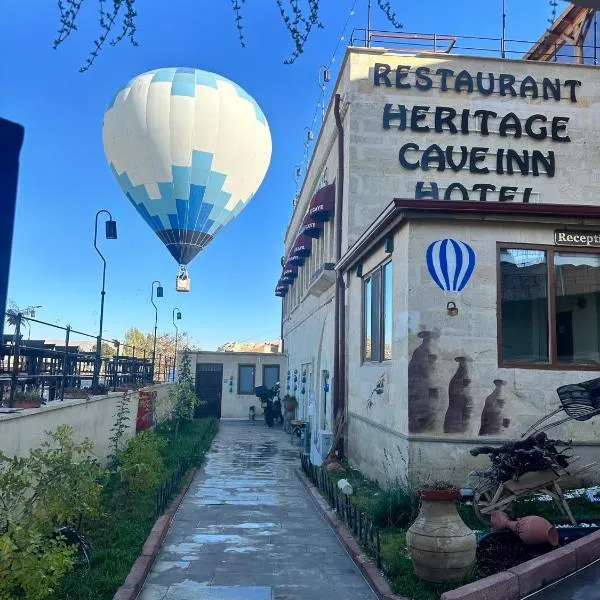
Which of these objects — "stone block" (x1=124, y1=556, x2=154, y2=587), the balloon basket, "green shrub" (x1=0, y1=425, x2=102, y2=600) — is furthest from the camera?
the balloon basket

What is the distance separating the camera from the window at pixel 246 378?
3219cm

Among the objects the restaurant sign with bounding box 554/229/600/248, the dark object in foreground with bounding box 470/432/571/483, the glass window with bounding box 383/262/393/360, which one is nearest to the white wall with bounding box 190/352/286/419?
the glass window with bounding box 383/262/393/360

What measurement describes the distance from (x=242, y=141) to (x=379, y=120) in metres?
7.17

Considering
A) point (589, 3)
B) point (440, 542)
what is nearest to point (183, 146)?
point (440, 542)

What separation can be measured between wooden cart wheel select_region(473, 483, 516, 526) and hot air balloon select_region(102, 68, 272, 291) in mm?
16321

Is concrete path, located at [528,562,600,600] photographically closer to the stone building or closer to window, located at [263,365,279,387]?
the stone building

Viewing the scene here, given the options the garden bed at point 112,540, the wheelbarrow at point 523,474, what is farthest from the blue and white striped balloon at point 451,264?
the garden bed at point 112,540

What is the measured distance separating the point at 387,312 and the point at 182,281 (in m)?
15.7

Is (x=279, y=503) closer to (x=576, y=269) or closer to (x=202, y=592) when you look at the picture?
(x=202, y=592)

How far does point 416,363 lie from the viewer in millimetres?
8898

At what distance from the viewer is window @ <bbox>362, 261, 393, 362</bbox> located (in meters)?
10.5

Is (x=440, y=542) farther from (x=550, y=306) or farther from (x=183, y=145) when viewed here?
(x=183, y=145)

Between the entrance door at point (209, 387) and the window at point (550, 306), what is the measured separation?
24388mm

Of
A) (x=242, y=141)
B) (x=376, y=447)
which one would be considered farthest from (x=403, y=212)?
(x=242, y=141)
